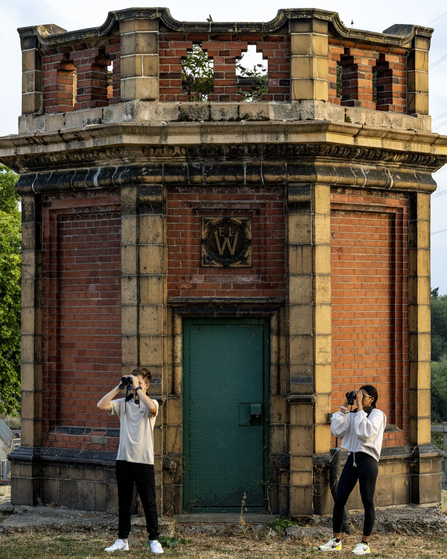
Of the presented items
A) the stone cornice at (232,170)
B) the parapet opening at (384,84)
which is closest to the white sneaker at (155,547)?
the stone cornice at (232,170)

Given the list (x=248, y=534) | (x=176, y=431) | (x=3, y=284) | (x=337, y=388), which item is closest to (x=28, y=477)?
(x=176, y=431)

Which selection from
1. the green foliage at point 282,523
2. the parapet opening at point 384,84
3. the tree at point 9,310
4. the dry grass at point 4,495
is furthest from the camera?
the tree at point 9,310

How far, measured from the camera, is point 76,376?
9.55 meters

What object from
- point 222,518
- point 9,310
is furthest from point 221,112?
point 9,310

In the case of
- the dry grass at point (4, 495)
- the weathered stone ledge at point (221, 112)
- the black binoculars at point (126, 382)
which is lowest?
the dry grass at point (4, 495)

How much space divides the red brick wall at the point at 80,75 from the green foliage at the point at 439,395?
32.0 m

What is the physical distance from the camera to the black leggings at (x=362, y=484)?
7359mm

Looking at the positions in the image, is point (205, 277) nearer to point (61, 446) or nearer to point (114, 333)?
point (114, 333)

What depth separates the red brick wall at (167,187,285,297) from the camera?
896cm

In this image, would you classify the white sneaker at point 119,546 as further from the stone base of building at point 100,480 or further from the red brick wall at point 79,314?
the red brick wall at point 79,314

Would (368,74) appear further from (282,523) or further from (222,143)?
(282,523)

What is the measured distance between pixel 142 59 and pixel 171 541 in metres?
5.34

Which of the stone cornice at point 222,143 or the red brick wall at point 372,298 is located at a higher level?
the stone cornice at point 222,143

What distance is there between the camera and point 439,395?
38.9 meters
